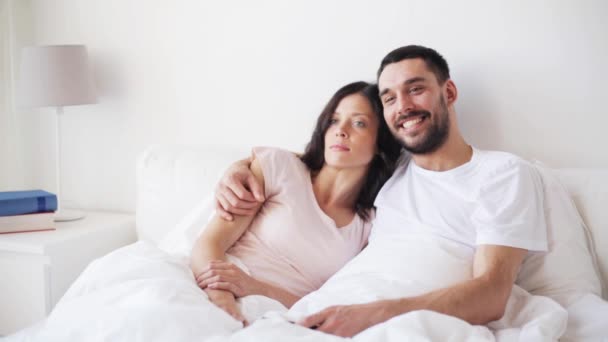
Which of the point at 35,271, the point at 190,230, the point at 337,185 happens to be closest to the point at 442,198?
the point at 337,185

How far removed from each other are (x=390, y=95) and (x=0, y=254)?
5.00ft

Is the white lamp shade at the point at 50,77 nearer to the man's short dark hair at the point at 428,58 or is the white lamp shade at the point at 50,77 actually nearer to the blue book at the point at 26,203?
the blue book at the point at 26,203

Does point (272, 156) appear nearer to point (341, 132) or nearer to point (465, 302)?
point (341, 132)

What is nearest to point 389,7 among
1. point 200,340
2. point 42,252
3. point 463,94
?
point 463,94

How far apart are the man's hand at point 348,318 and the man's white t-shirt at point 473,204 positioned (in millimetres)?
328

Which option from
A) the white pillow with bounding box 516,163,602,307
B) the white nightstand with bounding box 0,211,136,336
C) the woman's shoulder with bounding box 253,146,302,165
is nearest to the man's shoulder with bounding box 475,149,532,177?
the white pillow with bounding box 516,163,602,307

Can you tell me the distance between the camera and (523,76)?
68.1 inches

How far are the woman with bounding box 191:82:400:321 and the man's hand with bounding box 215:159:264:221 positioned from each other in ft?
0.10

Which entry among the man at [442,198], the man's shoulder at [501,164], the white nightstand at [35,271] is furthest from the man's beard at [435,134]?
the white nightstand at [35,271]

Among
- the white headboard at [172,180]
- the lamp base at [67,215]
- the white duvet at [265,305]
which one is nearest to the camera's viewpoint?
the white duvet at [265,305]

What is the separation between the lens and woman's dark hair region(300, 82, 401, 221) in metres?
1.69

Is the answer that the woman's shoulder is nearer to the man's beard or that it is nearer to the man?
the man

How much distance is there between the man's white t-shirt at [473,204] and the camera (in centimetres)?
134

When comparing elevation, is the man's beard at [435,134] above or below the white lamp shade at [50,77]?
below
